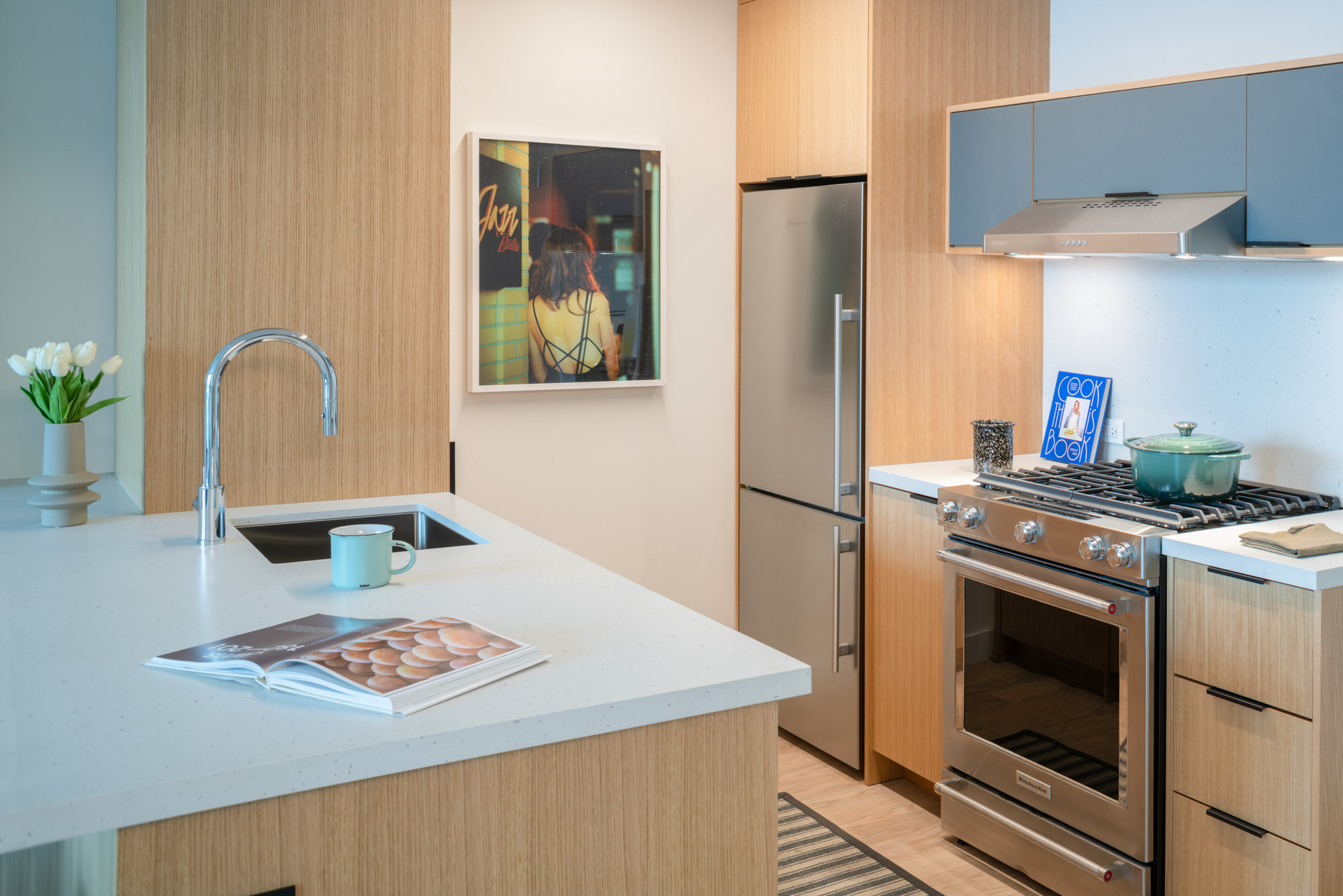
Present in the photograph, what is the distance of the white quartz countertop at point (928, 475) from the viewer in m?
2.98

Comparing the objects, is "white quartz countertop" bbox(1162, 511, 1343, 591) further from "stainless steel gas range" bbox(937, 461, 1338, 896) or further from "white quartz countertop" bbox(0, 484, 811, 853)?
"white quartz countertop" bbox(0, 484, 811, 853)

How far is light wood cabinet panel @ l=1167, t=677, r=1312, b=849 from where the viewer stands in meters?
2.09

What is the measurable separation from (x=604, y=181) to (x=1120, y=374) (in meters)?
1.70

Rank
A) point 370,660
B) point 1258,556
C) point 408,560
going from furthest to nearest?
point 1258,556 < point 408,560 < point 370,660

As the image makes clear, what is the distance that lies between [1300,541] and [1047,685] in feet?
2.25

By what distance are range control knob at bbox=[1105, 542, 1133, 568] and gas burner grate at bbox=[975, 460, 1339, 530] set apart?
0.41 feet

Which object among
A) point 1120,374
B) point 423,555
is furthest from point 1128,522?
point 423,555

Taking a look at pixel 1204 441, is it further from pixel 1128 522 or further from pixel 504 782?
pixel 504 782

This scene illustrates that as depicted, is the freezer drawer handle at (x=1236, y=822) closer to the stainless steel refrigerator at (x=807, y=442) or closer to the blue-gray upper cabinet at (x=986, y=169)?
the stainless steel refrigerator at (x=807, y=442)

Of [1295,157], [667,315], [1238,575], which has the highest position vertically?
[1295,157]

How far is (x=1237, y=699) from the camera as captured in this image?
217 centimetres

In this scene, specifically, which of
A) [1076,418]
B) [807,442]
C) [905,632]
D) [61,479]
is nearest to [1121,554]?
[905,632]

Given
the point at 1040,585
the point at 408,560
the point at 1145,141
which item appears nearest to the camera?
the point at 408,560

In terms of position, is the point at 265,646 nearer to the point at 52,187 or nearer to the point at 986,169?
the point at 52,187
